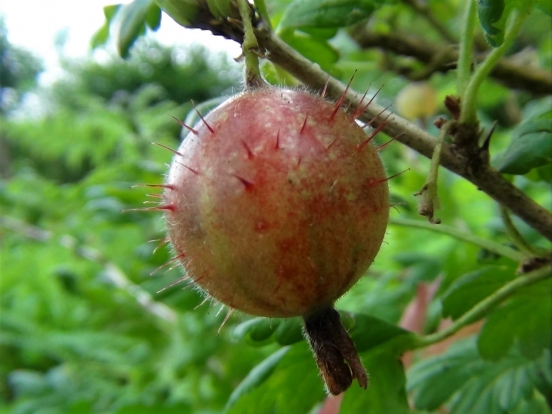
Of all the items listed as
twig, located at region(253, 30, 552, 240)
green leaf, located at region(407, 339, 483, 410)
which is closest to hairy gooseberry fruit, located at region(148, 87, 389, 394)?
twig, located at region(253, 30, 552, 240)

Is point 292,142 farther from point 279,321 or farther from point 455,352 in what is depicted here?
point 455,352

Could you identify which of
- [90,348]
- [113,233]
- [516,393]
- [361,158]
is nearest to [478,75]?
[361,158]

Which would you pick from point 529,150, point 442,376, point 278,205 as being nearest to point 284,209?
point 278,205

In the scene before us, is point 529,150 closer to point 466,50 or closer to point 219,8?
point 466,50

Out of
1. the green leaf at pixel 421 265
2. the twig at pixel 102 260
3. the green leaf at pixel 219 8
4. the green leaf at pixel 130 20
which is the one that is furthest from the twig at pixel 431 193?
the twig at pixel 102 260

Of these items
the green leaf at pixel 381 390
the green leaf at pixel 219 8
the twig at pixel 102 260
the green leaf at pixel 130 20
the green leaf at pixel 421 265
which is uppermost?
the twig at pixel 102 260

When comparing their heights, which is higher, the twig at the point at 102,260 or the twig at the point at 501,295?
the twig at the point at 102,260

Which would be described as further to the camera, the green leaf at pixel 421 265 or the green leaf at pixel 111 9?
the green leaf at pixel 421 265

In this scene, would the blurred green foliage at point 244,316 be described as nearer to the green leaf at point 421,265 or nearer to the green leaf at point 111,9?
the green leaf at point 421,265
